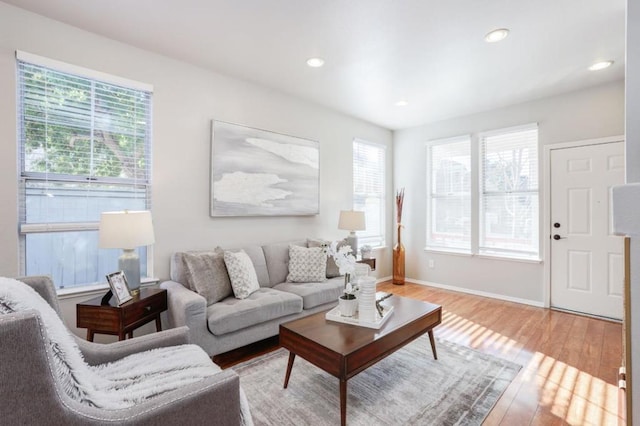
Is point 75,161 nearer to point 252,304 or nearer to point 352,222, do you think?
point 252,304

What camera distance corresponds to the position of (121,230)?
88.4 inches

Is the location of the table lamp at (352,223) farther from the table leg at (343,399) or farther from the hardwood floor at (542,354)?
the table leg at (343,399)

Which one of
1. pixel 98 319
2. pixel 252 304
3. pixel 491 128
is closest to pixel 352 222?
pixel 252 304

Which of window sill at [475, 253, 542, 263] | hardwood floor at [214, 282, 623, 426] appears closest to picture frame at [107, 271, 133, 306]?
hardwood floor at [214, 282, 623, 426]

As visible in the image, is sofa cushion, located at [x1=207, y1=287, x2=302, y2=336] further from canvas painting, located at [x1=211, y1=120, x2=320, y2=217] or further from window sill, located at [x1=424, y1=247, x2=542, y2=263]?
window sill, located at [x1=424, y1=247, x2=542, y2=263]

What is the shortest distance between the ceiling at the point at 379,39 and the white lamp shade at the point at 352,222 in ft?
5.13

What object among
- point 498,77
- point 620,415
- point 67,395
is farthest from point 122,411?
point 498,77

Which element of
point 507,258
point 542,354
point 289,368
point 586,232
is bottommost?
point 542,354

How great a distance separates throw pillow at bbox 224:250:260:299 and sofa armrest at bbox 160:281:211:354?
0.38m

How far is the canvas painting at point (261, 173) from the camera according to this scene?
3.24 meters

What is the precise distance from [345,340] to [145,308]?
4.99 ft

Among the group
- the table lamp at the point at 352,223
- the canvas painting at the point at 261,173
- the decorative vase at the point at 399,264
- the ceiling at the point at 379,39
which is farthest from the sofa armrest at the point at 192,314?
the decorative vase at the point at 399,264

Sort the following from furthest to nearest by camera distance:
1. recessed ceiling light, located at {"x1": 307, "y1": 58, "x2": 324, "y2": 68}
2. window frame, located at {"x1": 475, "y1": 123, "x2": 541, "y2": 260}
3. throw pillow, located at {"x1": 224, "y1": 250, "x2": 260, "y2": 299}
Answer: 1. window frame, located at {"x1": 475, "y1": 123, "x2": 541, "y2": 260}
2. recessed ceiling light, located at {"x1": 307, "y1": 58, "x2": 324, "y2": 68}
3. throw pillow, located at {"x1": 224, "y1": 250, "x2": 260, "y2": 299}

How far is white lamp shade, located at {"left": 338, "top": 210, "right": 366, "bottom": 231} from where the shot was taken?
415 cm
